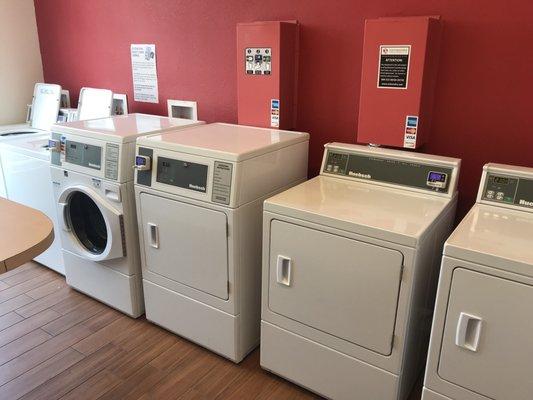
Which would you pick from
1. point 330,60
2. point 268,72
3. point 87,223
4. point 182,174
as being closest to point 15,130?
point 87,223

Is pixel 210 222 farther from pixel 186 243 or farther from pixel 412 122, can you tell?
pixel 412 122

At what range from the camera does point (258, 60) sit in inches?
93.8

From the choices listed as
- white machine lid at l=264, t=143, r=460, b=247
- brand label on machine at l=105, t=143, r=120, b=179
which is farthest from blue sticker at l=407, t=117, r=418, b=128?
brand label on machine at l=105, t=143, r=120, b=179

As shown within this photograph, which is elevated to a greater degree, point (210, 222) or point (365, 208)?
point (365, 208)

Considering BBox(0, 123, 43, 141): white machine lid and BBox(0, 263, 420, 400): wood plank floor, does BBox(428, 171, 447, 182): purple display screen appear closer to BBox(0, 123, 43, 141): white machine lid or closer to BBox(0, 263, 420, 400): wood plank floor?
BBox(0, 263, 420, 400): wood plank floor

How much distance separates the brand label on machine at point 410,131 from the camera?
199 cm

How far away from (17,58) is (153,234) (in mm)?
2525

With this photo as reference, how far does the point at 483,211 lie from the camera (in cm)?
176

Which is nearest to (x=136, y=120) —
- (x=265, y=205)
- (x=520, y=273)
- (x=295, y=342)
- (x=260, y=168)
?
(x=260, y=168)

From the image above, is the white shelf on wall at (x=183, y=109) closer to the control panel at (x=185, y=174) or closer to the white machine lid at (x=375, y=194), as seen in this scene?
the control panel at (x=185, y=174)

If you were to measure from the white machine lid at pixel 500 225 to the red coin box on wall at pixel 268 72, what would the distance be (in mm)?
1094

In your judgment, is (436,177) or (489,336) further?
(436,177)

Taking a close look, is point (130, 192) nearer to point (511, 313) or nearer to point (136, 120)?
point (136, 120)

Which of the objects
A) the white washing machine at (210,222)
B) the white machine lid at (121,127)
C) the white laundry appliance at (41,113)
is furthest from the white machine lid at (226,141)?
the white laundry appliance at (41,113)
